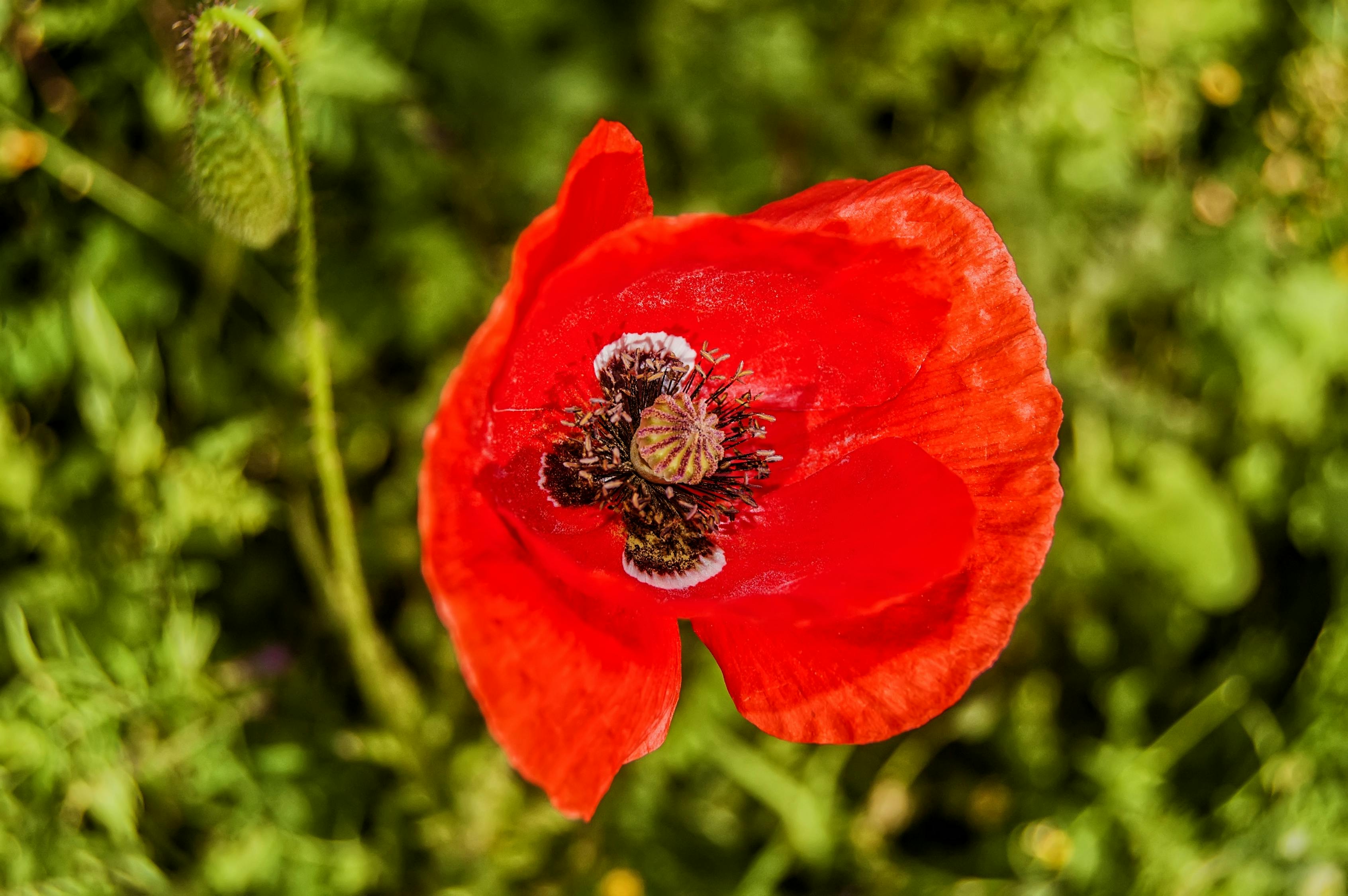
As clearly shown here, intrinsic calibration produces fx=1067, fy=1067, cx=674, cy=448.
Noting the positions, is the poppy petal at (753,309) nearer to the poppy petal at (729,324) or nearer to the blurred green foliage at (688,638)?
the poppy petal at (729,324)

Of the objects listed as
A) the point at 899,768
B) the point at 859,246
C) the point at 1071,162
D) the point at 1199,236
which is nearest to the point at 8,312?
the point at 859,246

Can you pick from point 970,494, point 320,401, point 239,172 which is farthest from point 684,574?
point 239,172

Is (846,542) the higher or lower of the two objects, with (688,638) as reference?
higher

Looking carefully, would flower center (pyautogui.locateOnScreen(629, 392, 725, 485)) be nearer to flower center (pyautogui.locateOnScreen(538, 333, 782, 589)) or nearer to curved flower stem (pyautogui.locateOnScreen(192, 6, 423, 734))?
flower center (pyautogui.locateOnScreen(538, 333, 782, 589))

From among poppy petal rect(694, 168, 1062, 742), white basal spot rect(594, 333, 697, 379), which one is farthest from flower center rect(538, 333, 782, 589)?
poppy petal rect(694, 168, 1062, 742)

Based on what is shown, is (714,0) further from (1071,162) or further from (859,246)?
(859,246)

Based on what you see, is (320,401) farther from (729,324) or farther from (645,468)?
(729,324)

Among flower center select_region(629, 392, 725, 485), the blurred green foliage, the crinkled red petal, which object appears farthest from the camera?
the blurred green foliage
